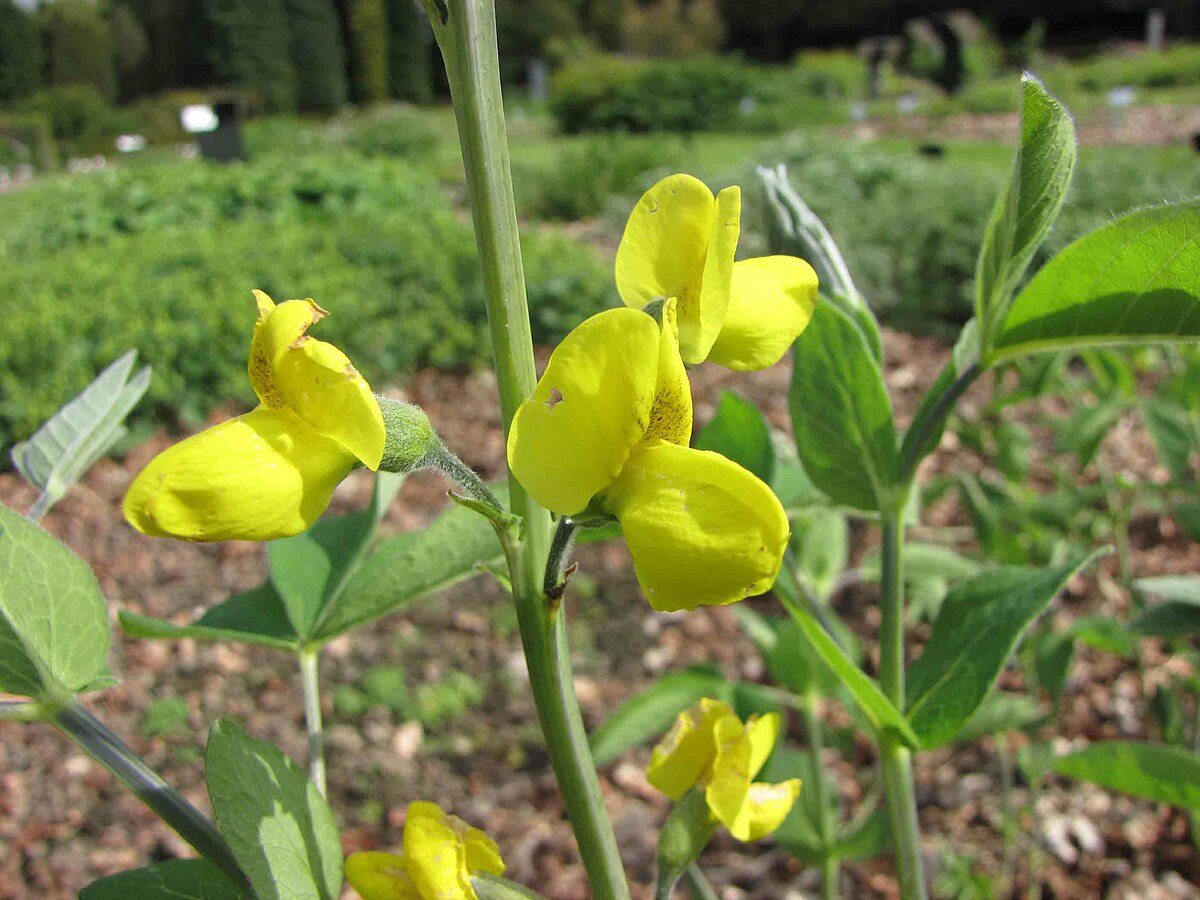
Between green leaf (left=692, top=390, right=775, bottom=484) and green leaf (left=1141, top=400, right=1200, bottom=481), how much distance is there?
742 millimetres

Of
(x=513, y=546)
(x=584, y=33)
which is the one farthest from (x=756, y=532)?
(x=584, y=33)

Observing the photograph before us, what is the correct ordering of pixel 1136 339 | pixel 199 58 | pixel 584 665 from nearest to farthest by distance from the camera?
pixel 1136 339
pixel 584 665
pixel 199 58

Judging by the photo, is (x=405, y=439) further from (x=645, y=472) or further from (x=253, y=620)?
(x=253, y=620)

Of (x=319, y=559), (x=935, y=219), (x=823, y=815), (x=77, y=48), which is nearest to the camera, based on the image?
(x=319, y=559)

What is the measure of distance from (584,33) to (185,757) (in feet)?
93.2

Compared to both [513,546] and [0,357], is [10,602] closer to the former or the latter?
[513,546]

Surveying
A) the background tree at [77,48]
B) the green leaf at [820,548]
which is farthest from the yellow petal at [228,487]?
the background tree at [77,48]

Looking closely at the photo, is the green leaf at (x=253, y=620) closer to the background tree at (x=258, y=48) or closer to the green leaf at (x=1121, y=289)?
the green leaf at (x=1121, y=289)

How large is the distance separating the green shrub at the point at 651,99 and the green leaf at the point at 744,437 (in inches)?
511

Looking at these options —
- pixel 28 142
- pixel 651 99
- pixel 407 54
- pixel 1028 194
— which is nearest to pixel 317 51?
pixel 407 54

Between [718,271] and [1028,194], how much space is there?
14cm

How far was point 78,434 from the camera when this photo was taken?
0.59m

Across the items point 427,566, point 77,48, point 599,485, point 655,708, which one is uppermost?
point 77,48

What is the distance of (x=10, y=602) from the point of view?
1.33 ft
